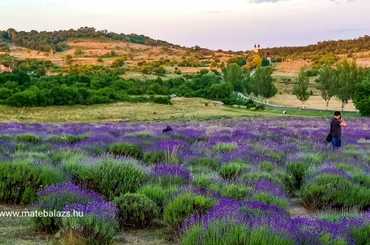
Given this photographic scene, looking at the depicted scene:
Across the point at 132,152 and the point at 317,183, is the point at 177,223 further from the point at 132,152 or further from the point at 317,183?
the point at 132,152

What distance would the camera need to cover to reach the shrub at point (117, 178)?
1018cm

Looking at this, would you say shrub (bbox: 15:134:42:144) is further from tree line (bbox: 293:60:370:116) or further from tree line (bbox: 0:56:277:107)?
tree line (bbox: 293:60:370:116)

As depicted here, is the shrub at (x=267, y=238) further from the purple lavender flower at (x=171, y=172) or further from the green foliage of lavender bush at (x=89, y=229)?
the purple lavender flower at (x=171, y=172)

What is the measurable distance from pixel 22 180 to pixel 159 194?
2.56m

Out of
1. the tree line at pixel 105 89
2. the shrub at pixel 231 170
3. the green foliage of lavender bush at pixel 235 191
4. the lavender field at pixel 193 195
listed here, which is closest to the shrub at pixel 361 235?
the lavender field at pixel 193 195

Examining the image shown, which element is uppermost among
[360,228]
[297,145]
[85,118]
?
[360,228]

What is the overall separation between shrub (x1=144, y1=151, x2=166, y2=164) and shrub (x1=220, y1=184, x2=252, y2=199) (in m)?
4.95

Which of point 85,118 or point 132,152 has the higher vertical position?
point 132,152

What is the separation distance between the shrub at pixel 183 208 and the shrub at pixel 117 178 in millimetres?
1952

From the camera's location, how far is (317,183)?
37.4ft

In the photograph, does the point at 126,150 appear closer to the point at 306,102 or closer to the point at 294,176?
the point at 294,176

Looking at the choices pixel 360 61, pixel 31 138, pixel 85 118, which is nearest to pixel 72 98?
pixel 85 118

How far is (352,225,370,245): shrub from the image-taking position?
704 centimetres

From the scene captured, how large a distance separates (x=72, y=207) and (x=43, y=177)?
267 cm
